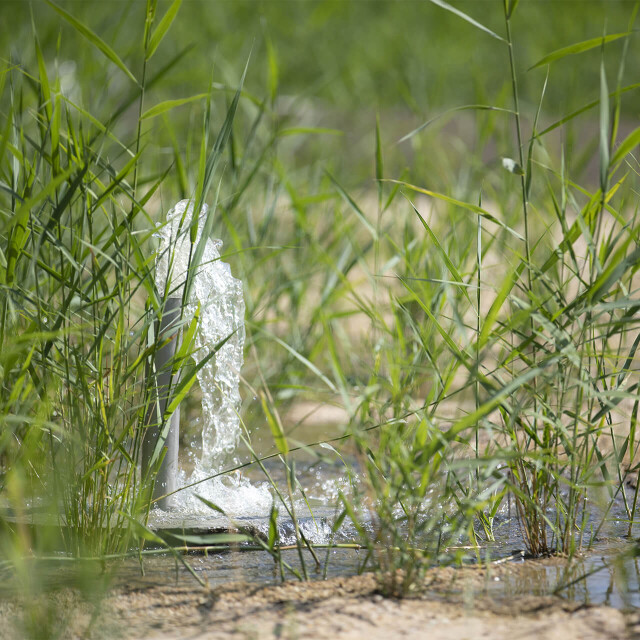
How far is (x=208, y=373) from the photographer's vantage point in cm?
227

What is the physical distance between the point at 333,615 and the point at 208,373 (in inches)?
42.2

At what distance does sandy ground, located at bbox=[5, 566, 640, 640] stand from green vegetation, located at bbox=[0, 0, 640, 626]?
72 millimetres

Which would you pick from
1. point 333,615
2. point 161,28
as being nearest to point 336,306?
point 161,28

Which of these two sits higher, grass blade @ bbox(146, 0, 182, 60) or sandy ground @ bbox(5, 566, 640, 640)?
grass blade @ bbox(146, 0, 182, 60)

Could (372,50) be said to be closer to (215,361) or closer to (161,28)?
(215,361)

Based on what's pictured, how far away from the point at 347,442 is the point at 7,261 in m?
1.41

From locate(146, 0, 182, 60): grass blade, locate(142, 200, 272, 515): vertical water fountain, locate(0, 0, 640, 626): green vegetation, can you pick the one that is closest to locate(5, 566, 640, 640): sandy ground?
locate(0, 0, 640, 626): green vegetation

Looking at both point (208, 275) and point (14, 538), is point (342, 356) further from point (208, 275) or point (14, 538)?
point (14, 538)

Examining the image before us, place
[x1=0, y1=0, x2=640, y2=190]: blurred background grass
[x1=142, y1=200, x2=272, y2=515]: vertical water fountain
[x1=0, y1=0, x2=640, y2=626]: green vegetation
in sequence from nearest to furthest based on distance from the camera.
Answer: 1. [x1=0, y1=0, x2=640, y2=626]: green vegetation
2. [x1=142, y1=200, x2=272, y2=515]: vertical water fountain
3. [x1=0, y1=0, x2=640, y2=190]: blurred background grass

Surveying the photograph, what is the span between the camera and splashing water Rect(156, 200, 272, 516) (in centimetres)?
202

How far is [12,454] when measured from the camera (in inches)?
73.2

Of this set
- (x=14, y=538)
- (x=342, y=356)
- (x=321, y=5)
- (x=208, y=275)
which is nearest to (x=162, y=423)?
(x=14, y=538)

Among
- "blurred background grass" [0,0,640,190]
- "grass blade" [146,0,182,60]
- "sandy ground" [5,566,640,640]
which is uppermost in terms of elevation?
"blurred background grass" [0,0,640,190]

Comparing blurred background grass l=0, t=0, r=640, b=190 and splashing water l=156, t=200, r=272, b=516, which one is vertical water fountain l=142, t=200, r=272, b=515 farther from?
blurred background grass l=0, t=0, r=640, b=190
